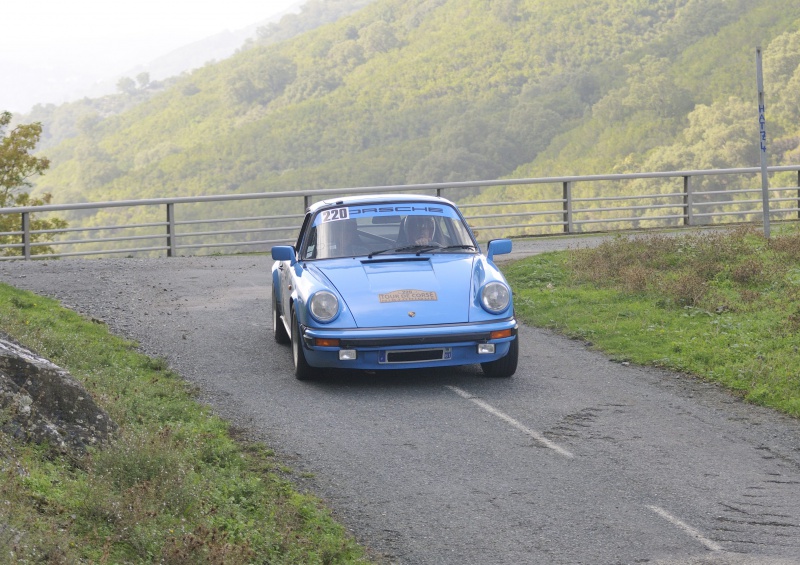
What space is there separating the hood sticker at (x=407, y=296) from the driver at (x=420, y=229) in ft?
3.69

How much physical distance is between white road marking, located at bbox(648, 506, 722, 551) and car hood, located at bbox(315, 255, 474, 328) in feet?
11.4

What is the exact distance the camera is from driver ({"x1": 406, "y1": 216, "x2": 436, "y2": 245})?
35.7ft

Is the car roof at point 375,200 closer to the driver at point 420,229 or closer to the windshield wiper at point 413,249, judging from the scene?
the driver at point 420,229

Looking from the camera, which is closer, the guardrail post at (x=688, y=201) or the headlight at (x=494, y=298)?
the headlight at (x=494, y=298)

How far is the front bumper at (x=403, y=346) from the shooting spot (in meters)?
9.46

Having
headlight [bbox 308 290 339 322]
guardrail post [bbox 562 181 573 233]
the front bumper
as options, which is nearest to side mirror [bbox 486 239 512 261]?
the front bumper

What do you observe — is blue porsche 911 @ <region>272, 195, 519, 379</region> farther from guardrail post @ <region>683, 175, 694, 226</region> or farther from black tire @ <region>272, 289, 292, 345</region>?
guardrail post @ <region>683, 175, 694, 226</region>

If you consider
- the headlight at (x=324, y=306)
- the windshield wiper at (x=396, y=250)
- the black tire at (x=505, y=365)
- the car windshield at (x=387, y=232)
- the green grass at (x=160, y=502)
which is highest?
the car windshield at (x=387, y=232)

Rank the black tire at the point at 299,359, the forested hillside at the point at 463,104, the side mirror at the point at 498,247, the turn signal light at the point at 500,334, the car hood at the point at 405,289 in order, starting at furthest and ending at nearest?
1. the forested hillside at the point at 463,104
2. the side mirror at the point at 498,247
3. the black tire at the point at 299,359
4. the turn signal light at the point at 500,334
5. the car hood at the point at 405,289

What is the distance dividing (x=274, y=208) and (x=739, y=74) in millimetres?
41415

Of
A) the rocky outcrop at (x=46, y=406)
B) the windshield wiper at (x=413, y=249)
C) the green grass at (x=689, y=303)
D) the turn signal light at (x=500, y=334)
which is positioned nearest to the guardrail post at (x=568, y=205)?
the green grass at (x=689, y=303)

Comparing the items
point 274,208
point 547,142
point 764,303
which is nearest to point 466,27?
point 547,142

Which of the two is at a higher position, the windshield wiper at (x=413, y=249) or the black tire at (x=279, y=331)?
the windshield wiper at (x=413, y=249)

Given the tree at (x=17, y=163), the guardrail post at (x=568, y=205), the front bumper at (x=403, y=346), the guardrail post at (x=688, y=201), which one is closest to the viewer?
the front bumper at (x=403, y=346)
